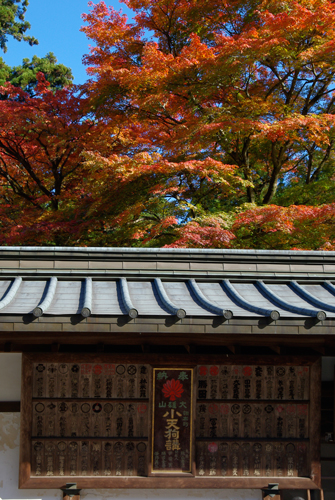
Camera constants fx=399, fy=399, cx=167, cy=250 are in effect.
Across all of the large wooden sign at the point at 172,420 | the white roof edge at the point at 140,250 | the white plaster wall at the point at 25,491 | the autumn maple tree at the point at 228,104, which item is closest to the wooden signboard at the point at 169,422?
the large wooden sign at the point at 172,420

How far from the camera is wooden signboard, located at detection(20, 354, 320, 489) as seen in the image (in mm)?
4617

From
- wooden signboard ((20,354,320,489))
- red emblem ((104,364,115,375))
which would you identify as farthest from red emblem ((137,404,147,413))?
red emblem ((104,364,115,375))

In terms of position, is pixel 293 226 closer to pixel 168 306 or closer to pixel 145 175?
pixel 145 175

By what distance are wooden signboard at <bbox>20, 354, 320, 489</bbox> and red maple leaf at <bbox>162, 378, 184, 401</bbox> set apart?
0.01 meters

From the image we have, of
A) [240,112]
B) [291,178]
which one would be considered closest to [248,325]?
[240,112]

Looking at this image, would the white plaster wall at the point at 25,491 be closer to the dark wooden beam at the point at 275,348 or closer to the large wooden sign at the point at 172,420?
the large wooden sign at the point at 172,420

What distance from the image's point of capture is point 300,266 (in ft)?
18.6

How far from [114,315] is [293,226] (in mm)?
7239

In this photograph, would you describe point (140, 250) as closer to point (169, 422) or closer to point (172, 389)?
point (172, 389)

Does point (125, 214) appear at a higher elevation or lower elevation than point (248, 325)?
higher

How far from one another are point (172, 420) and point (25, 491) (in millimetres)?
1892

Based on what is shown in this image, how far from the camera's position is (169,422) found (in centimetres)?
471

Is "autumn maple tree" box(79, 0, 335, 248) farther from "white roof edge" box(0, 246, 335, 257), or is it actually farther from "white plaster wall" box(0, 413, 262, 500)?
"white plaster wall" box(0, 413, 262, 500)

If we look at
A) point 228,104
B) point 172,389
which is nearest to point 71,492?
point 172,389
